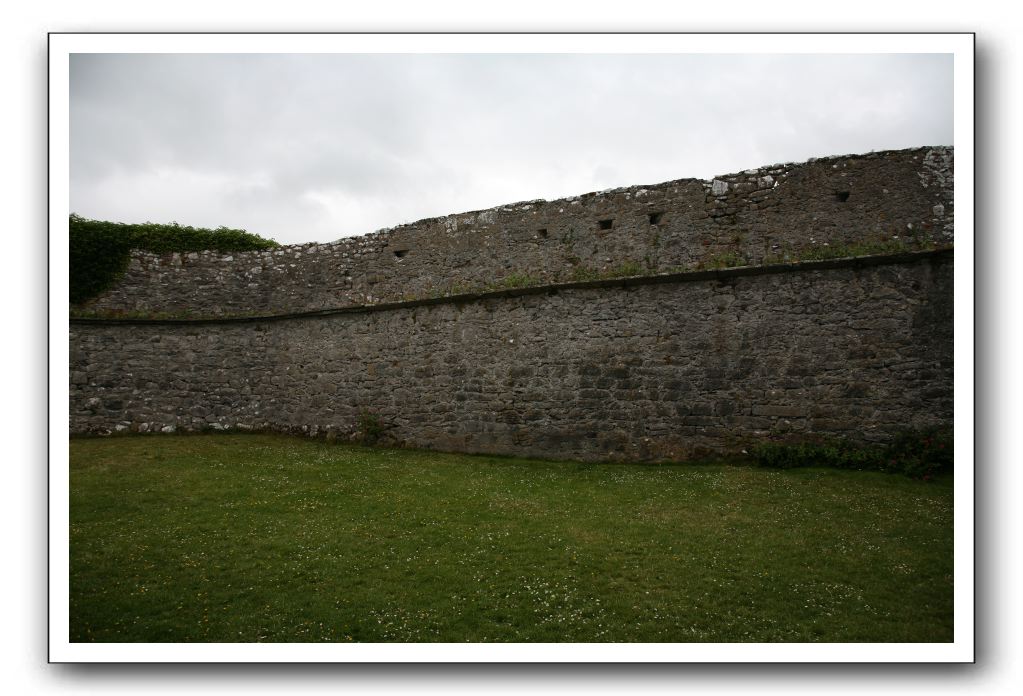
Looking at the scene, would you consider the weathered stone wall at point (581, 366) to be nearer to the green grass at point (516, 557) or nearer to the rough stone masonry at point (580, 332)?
the rough stone masonry at point (580, 332)

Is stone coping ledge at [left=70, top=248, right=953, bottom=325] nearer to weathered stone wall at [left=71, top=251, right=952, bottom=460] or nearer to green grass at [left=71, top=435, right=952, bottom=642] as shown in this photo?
weathered stone wall at [left=71, top=251, right=952, bottom=460]

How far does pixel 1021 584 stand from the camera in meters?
5.00

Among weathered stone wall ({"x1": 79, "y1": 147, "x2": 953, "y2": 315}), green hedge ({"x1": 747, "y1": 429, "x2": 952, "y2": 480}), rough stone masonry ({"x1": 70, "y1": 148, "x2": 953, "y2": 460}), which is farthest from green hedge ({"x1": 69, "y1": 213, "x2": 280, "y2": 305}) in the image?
green hedge ({"x1": 747, "y1": 429, "x2": 952, "y2": 480})

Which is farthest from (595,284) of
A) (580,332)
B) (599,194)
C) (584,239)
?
(599,194)

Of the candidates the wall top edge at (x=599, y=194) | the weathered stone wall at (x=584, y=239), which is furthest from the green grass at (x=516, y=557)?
the wall top edge at (x=599, y=194)

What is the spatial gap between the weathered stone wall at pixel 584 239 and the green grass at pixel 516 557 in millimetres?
4611

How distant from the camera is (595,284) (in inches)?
419

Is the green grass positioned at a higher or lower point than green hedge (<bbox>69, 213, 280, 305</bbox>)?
lower

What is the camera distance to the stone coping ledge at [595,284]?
8695 millimetres

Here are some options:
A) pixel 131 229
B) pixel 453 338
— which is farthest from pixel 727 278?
pixel 131 229

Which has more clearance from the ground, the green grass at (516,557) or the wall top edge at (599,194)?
the wall top edge at (599,194)

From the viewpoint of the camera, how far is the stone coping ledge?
870cm

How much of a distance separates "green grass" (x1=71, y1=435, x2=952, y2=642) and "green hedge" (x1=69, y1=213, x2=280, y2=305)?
7312 mm

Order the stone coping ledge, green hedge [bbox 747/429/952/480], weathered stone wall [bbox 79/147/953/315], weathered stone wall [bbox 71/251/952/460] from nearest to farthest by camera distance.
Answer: green hedge [bbox 747/429/952/480] → weathered stone wall [bbox 71/251/952/460] → the stone coping ledge → weathered stone wall [bbox 79/147/953/315]
